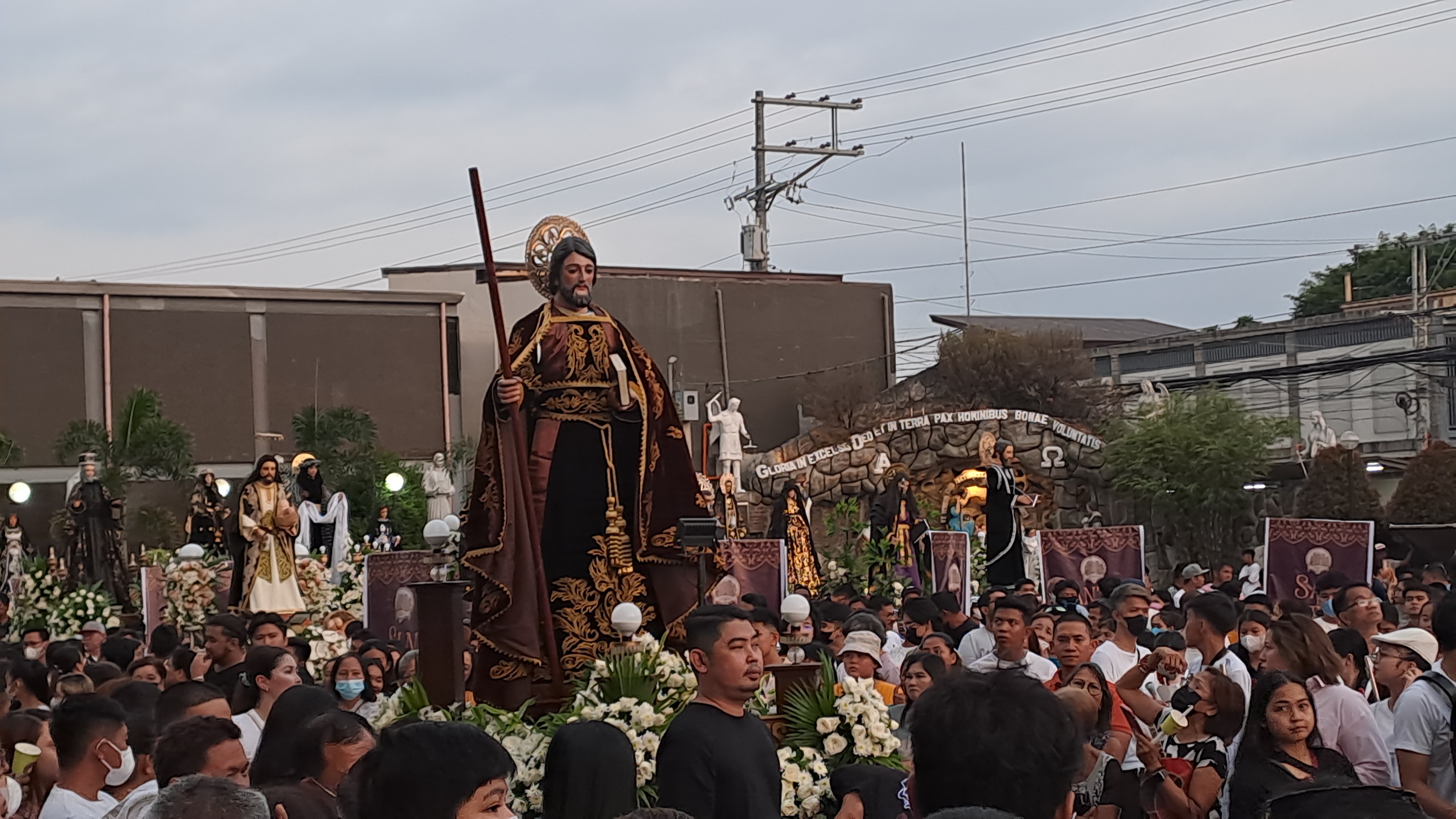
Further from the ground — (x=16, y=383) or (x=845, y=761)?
(x=16, y=383)

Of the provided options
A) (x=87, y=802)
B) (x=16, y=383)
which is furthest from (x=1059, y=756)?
(x=16, y=383)

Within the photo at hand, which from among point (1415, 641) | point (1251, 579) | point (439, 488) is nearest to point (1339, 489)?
point (1251, 579)

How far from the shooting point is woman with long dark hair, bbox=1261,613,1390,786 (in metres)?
6.05

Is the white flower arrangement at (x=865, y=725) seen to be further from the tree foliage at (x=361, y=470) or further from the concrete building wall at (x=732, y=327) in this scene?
the concrete building wall at (x=732, y=327)

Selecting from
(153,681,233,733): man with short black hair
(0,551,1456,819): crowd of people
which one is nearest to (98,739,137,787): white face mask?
(0,551,1456,819): crowd of people

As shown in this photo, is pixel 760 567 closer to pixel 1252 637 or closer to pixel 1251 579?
pixel 1251 579

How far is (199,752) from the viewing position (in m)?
4.70

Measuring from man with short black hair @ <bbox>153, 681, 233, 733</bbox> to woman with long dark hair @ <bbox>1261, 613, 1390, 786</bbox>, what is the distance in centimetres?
354

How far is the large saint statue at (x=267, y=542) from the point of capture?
16.3m

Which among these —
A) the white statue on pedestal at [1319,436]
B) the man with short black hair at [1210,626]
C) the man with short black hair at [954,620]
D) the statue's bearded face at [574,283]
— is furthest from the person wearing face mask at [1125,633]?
the white statue on pedestal at [1319,436]

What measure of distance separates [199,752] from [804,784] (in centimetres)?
241

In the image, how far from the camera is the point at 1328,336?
114ft

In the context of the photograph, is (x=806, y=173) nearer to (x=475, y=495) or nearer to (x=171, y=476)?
(x=171, y=476)

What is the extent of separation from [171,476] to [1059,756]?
29.2 meters
